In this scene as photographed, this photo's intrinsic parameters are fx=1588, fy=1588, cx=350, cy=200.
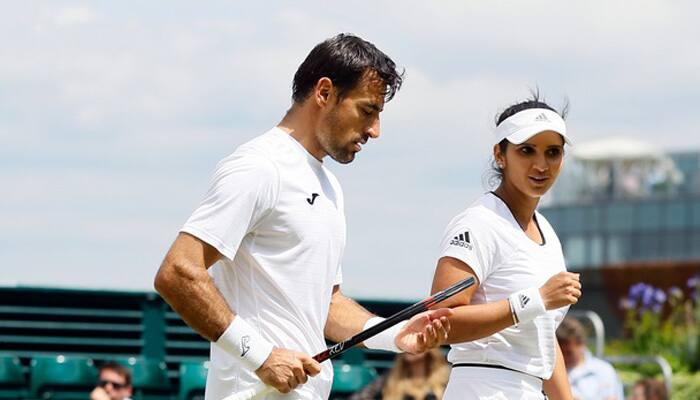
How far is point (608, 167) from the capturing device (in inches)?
2066

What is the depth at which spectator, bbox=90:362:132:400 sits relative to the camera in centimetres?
988

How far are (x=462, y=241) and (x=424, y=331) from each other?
44 cm

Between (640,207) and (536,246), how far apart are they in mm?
47580

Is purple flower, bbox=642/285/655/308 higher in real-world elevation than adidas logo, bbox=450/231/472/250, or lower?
lower

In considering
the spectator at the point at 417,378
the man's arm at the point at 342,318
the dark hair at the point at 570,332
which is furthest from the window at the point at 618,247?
the man's arm at the point at 342,318

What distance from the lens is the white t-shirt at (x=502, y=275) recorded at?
596 cm

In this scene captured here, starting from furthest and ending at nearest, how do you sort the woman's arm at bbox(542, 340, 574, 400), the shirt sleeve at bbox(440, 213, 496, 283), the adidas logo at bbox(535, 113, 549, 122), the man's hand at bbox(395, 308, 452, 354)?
the woman's arm at bbox(542, 340, 574, 400) → the adidas logo at bbox(535, 113, 549, 122) → the shirt sleeve at bbox(440, 213, 496, 283) → the man's hand at bbox(395, 308, 452, 354)

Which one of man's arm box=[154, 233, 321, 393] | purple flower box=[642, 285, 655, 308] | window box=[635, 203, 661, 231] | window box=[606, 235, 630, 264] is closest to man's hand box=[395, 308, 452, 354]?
man's arm box=[154, 233, 321, 393]

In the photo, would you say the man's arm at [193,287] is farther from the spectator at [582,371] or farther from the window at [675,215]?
the window at [675,215]

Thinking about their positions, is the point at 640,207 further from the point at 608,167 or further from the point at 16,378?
the point at 16,378

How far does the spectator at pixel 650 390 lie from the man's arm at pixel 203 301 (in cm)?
879

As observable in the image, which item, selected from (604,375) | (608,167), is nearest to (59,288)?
(604,375)

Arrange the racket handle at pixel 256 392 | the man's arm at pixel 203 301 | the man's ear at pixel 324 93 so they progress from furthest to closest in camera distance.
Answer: the man's ear at pixel 324 93, the racket handle at pixel 256 392, the man's arm at pixel 203 301

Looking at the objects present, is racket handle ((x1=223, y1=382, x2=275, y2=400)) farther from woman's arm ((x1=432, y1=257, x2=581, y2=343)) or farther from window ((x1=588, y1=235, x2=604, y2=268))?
window ((x1=588, y1=235, x2=604, y2=268))
